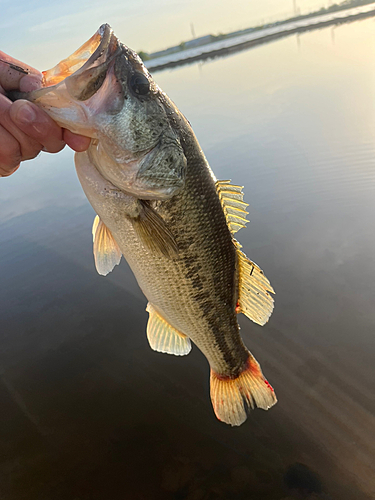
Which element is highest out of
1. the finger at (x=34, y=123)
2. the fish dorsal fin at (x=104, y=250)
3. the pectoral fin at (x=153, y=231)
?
the finger at (x=34, y=123)

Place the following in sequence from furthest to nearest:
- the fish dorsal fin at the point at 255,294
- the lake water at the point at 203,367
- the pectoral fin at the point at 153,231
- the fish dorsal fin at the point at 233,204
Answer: the lake water at the point at 203,367 < the fish dorsal fin at the point at 255,294 < the fish dorsal fin at the point at 233,204 < the pectoral fin at the point at 153,231

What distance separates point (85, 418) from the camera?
343 cm

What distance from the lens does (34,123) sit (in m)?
1.66

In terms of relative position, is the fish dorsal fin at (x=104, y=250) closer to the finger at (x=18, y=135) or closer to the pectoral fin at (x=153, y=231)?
the pectoral fin at (x=153, y=231)

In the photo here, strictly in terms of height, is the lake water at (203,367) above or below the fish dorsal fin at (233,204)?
below

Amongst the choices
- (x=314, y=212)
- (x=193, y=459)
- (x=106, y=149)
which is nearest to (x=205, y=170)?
(x=106, y=149)

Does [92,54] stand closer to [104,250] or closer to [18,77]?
[18,77]

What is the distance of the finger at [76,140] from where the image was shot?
5.85ft

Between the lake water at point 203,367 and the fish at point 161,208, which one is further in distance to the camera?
the lake water at point 203,367

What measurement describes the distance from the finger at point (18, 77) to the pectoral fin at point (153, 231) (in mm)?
886

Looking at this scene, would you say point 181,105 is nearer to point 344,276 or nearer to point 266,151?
point 266,151

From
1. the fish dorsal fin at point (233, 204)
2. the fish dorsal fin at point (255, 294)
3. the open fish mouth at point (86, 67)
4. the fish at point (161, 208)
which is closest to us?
the open fish mouth at point (86, 67)

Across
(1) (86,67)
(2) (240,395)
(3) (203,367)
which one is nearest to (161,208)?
(1) (86,67)

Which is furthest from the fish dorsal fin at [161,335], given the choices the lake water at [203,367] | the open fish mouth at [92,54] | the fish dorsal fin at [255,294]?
the open fish mouth at [92,54]
